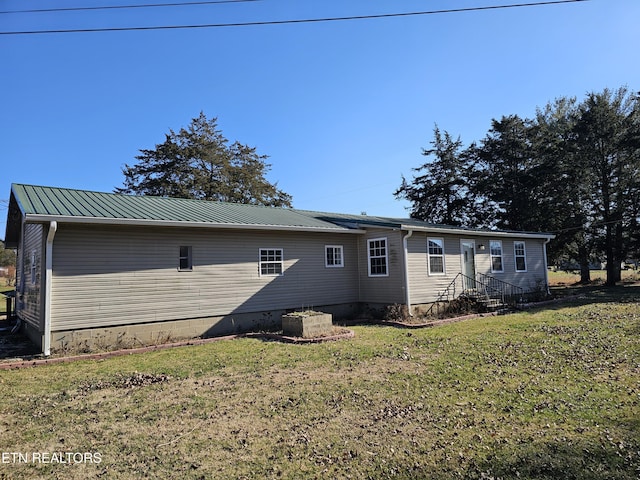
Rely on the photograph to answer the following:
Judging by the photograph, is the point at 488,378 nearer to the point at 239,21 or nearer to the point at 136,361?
the point at 136,361

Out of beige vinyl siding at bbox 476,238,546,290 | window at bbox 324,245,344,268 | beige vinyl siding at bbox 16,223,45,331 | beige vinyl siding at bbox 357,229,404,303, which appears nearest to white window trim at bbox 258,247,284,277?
window at bbox 324,245,344,268

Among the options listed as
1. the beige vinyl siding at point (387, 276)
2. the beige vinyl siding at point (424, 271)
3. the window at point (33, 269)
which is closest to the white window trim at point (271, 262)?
the beige vinyl siding at point (387, 276)

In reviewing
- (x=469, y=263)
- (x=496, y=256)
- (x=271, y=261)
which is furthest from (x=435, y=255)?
(x=271, y=261)

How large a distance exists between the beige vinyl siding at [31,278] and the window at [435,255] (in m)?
11.3

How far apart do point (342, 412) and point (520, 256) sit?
15.5m

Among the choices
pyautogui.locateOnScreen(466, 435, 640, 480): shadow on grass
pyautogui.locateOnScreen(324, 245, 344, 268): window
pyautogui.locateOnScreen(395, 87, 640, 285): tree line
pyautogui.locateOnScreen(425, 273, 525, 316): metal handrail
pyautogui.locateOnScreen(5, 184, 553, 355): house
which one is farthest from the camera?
pyautogui.locateOnScreen(395, 87, 640, 285): tree line

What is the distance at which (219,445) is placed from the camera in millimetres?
4105

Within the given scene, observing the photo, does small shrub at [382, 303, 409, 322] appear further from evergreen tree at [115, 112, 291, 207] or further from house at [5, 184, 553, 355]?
evergreen tree at [115, 112, 291, 207]

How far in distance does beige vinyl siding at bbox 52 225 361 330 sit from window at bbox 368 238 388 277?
1385 mm

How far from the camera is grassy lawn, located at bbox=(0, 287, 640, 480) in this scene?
3633 millimetres

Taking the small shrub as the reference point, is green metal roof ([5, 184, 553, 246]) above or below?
above

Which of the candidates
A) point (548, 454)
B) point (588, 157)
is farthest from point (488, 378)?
point (588, 157)

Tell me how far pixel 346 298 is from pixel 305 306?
182 centimetres

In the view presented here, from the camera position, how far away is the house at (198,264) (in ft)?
29.6
